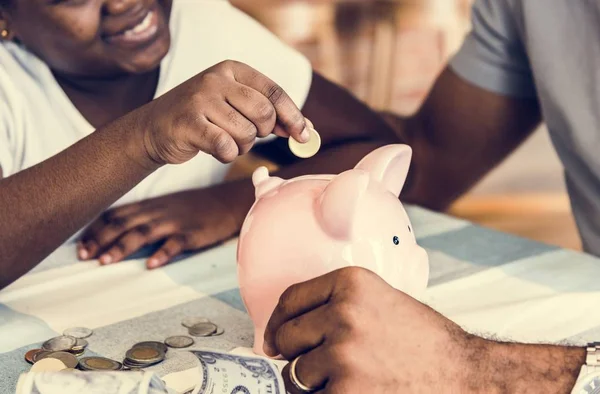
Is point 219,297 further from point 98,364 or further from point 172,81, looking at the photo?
point 172,81

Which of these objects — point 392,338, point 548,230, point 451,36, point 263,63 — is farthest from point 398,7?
point 392,338

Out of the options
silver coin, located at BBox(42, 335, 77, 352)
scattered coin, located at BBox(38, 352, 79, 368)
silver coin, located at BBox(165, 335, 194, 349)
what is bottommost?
silver coin, located at BBox(165, 335, 194, 349)

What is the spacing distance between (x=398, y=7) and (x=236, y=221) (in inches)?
82.8

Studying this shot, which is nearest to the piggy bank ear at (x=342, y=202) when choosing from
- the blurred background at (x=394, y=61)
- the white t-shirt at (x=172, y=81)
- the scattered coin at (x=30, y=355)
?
the scattered coin at (x=30, y=355)

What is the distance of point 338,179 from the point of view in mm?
746

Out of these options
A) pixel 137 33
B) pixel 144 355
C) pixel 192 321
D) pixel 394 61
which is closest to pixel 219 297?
pixel 192 321

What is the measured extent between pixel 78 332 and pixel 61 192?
0.51ft

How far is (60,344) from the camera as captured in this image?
0.83 meters

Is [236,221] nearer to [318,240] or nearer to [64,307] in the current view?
[64,307]

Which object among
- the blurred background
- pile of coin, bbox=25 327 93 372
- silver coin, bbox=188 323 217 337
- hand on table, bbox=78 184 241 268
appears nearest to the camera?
pile of coin, bbox=25 327 93 372

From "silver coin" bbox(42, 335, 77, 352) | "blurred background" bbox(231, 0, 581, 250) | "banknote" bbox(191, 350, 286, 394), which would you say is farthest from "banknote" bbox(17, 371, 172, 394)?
"blurred background" bbox(231, 0, 581, 250)

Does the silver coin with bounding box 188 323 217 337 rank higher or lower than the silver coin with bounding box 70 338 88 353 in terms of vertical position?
lower

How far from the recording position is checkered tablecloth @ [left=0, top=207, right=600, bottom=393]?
866 mm

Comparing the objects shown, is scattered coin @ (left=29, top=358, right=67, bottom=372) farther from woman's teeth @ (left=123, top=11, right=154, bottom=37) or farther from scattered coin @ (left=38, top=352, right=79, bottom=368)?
woman's teeth @ (left=123, top=11, right=154, bottom=37)
